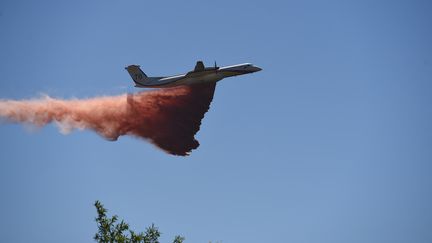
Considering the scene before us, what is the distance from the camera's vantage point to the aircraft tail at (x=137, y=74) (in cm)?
8624

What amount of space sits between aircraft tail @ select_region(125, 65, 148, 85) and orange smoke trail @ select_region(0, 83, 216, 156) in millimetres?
2434

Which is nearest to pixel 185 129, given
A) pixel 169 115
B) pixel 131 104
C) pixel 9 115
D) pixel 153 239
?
pixel 169 115

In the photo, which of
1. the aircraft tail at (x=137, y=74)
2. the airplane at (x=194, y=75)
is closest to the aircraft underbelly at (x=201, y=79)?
the airplane at (x=194, y=75)

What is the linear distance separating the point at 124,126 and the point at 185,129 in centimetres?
817

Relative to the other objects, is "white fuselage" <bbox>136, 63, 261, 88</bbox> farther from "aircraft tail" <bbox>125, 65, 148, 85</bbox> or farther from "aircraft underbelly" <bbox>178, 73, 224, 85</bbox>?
"aircraft tail" <bbox>125, 65, 148, 85</bbox>

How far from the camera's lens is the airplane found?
269 ft

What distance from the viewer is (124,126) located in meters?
87.1

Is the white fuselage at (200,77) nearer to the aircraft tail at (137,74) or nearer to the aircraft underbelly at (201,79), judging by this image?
the aircraft underbelly at (201,79)

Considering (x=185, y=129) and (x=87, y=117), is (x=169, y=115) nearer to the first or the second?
(x=185, y=129)

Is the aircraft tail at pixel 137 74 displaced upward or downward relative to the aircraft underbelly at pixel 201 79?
upward

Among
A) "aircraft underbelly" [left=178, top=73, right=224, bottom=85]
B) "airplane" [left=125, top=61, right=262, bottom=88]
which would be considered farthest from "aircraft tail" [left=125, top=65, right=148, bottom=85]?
"aircraft underbelly" [left=178, top=73, right=224, bottom=85]

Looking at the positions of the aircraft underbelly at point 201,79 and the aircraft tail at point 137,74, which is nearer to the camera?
the aircraft underbelly at point 201,79

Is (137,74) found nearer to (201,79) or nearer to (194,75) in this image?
(194,75)

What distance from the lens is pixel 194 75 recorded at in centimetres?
8206
